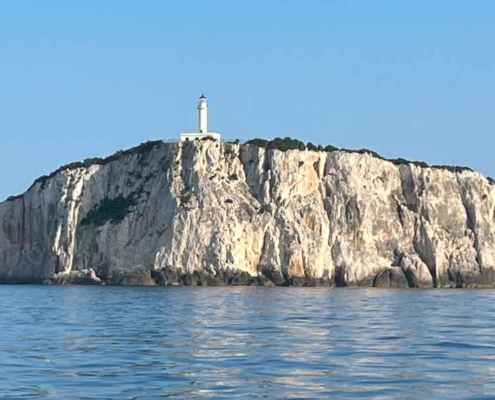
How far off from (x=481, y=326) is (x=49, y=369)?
729 inches

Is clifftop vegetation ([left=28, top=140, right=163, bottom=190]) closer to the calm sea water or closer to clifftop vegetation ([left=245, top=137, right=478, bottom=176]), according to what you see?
clifftop vegetation ([left=245, top=137, right=478, bottom=176])

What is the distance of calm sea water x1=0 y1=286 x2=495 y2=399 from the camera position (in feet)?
66.1

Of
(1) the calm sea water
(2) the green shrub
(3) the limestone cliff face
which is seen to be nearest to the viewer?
(1) the calm sea water

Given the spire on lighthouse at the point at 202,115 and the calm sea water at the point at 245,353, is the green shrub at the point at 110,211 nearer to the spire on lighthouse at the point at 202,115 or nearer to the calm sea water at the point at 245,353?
the spire on lighthouse at the point at 202,115

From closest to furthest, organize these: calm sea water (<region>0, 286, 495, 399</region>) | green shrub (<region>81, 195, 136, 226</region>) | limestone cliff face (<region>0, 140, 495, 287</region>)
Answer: calm sea water (<region>0, 286, 495, 399</region>)
limestone cliff face (<region>0, 140, 495, 287</region>)
green shrub (<region>81, 195, 136, 226</region>)

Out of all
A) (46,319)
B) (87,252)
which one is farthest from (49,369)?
(87,252)

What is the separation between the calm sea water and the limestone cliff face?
125ft

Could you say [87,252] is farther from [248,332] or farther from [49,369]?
[49,369]

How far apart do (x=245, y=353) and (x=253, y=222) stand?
5922 cm

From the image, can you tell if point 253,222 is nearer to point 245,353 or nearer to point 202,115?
point 202,115

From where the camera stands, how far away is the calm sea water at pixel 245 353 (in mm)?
20141

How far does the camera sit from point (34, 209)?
312 feet

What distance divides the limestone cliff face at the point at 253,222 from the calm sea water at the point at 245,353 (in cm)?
3819

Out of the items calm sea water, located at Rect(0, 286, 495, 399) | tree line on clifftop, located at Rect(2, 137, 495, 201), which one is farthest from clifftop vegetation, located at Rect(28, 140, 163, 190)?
calm sea water, located at Rect(0, 286, 495, 399)
